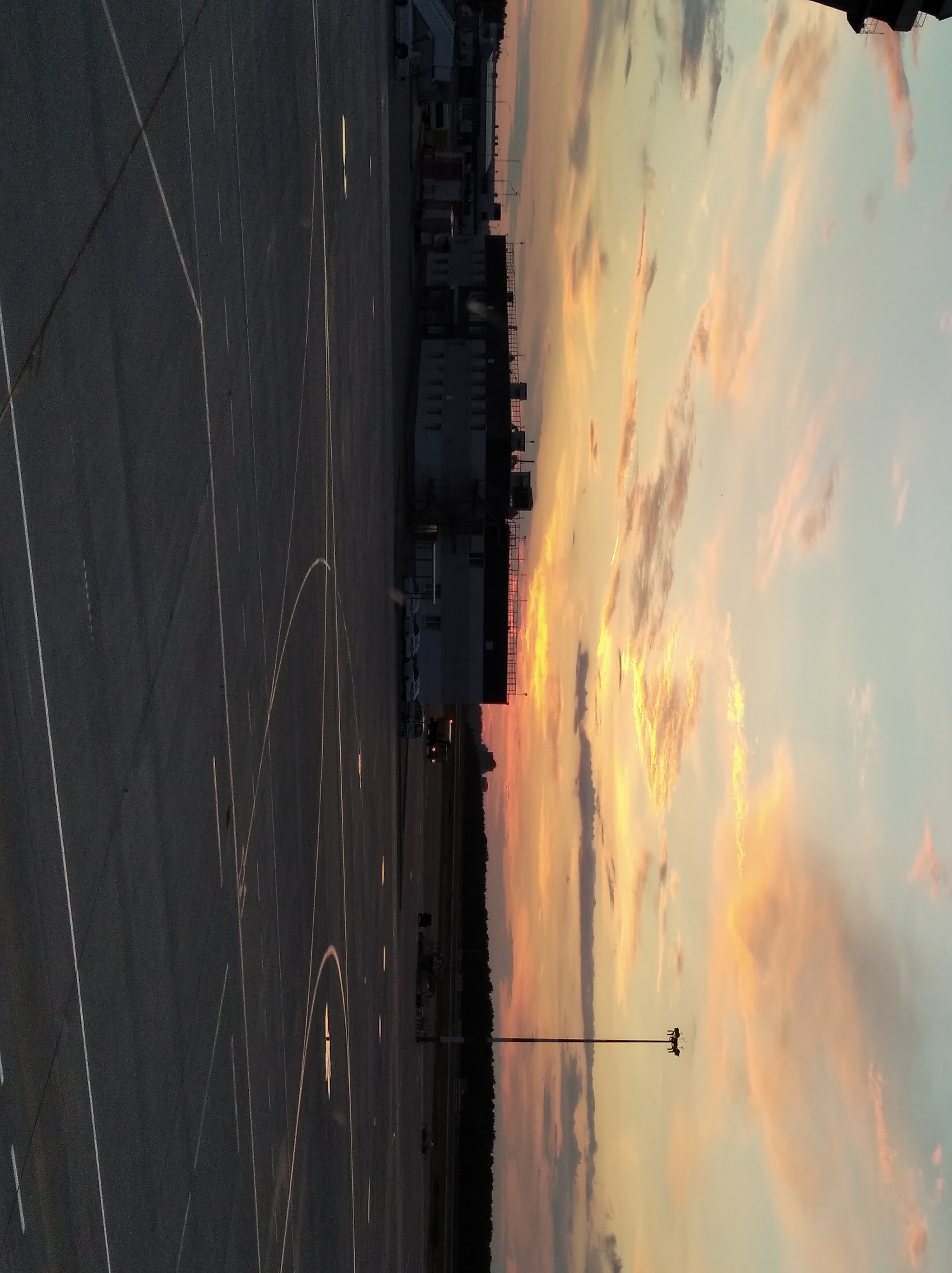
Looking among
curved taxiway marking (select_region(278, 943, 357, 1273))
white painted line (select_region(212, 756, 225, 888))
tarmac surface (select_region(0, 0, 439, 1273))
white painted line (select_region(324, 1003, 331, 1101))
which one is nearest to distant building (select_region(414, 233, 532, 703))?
tarmac surface (select_region(0, 0, 439, 1273))

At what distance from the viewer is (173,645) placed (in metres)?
12.3

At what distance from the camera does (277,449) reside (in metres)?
18.6

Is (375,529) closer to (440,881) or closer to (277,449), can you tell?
(277,449)

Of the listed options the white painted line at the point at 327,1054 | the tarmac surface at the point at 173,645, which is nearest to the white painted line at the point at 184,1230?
the tarmac surface at the point at 173,645

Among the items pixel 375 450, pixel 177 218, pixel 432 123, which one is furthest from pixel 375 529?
pixel 432 123

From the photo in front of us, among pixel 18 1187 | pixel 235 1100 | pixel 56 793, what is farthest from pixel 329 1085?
pixel 56 793

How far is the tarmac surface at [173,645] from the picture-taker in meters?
8.67

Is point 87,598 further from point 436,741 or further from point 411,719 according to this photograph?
point 436,741

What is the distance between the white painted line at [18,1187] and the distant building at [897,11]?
18.8m

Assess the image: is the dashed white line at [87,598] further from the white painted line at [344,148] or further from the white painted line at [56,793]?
the white painted line at [344,148]

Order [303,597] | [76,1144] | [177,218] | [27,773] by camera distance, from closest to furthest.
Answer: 1. [27,773]
2. [76,1144]
3. [177,218]
4. [303,597]

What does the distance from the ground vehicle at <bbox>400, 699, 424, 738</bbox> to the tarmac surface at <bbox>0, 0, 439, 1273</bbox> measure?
597 inches

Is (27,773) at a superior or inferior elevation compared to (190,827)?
superior

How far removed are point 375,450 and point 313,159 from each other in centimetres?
1059
